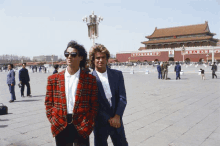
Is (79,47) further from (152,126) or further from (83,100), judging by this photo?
(152,126)

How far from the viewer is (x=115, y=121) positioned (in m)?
1.72

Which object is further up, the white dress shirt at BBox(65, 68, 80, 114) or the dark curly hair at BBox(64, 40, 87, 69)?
the dark curly hair at BBox(64, 40, 87, 69)

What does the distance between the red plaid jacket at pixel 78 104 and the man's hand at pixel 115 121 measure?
16cm

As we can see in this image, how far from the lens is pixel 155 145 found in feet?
9.21

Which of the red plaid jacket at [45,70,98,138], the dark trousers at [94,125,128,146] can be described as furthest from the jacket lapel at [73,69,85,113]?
the dark trousers at [94,125,128,146]

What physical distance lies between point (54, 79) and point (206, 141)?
2.48 meters

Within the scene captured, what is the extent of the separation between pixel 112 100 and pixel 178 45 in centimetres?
4696

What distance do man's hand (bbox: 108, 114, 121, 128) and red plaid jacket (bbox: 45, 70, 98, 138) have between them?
6.4 inches

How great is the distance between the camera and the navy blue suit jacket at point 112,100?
174 centimetres

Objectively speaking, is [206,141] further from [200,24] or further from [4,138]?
[200,24]

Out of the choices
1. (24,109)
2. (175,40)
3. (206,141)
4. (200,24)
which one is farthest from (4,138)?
(200,24)

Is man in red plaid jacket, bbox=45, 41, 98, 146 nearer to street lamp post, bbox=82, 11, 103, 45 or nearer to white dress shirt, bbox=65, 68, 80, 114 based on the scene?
white dress shirt, bbox=65, 68, 80, 114

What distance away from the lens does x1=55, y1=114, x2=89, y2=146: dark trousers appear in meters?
1.62

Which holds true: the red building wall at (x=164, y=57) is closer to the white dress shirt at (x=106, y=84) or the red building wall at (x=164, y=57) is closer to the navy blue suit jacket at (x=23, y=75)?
the navy blue suit jacket at (x=23, y=75)
